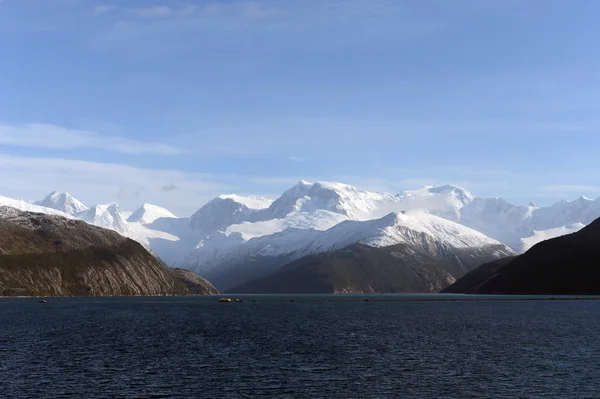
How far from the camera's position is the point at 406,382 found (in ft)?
335

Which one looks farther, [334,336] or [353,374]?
[334,336]

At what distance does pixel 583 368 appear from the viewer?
11406cm

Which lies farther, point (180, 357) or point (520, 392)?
point (180, 357)

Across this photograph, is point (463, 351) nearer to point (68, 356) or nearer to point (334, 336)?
point (334, 336)

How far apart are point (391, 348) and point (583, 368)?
129 ft

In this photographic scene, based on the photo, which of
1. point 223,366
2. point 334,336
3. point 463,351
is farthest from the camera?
point 334,336

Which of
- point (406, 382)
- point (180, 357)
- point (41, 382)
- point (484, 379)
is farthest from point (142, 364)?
point (484, 379)

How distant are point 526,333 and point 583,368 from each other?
62279 mm

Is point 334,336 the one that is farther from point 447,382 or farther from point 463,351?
point 447,382

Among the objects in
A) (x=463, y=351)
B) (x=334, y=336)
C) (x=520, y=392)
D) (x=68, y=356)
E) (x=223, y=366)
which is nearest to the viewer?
(x=520, y=392)

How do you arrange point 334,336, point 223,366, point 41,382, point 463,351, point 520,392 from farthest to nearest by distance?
point 334,336 → point 463,351 → point 223,366 → point 41,382 → point 520,392

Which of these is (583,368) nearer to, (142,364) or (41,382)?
(142,364)

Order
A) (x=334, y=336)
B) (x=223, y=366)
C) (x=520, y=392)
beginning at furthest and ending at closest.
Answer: (x=334, y=336) → (x=223, y=366) → (x=520, y=392)

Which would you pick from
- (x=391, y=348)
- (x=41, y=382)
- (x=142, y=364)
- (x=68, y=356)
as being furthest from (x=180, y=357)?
(x=391, y=348)
